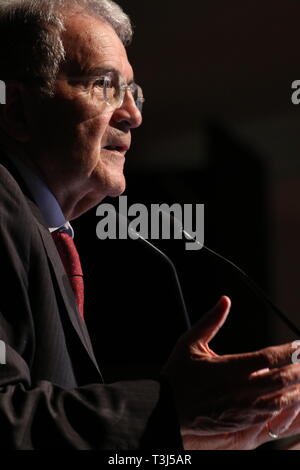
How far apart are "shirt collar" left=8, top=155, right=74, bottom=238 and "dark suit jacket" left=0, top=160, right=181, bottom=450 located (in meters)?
0.08

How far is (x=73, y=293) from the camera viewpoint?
51.0 inches

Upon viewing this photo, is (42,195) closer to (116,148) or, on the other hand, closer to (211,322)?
(116,148)

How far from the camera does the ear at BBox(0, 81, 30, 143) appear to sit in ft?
4.92

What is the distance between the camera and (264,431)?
1.18 meters

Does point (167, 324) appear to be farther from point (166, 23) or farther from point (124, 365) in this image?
point (166, 23)

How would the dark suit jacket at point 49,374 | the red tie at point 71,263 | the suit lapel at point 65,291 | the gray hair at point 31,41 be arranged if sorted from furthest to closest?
the gray hair at point 31,41 < the red tie at point 71,263 < the suit lapel at point 65,291 < the dark suit jacket at point 49,374

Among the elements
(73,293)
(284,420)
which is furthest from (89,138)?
(284,420)

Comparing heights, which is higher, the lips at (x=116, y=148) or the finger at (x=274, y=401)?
the lips at (x=116, y=148)

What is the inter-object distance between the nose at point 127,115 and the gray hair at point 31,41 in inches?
6.6

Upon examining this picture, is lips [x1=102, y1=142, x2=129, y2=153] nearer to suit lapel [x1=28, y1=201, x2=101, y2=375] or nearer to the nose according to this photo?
the nose

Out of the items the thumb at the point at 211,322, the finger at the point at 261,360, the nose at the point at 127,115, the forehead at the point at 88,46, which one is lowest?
the finger at the point at 261,360

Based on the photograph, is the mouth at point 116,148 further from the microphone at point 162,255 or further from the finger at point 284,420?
the finger at point 284,420

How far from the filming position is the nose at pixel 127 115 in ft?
5.24

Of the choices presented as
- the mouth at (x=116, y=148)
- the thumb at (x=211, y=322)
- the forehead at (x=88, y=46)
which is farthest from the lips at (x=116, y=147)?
the thumb at (x=211, y=322)
